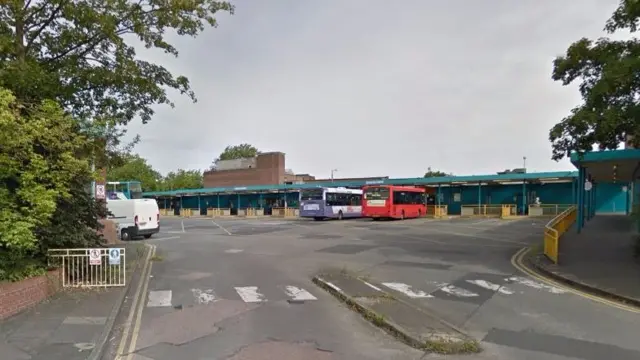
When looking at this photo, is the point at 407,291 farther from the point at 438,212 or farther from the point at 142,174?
the point at 142,174

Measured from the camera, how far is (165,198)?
8162cm

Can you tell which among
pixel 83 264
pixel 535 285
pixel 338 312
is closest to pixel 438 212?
pixel 535 285

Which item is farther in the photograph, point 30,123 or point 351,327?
point 30,123

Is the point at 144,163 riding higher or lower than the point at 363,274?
higher

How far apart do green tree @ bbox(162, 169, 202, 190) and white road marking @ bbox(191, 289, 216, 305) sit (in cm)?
9368

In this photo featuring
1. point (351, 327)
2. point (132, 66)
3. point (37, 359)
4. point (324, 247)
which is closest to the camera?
point (37, 359)

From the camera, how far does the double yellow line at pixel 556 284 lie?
9091 millimetres

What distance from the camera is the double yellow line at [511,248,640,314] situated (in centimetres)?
909

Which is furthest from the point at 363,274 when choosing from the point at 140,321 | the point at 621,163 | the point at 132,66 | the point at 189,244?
the point at 621,163

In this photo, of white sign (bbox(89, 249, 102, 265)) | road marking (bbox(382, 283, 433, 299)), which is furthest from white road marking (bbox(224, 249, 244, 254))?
road marking (bbox(382, 283, 433, 299))

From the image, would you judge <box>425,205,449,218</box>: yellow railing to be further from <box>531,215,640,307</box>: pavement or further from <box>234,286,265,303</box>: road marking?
<box>234,286,265,303</box>: road marking

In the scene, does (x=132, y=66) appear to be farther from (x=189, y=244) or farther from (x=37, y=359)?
(x=189, y=244)

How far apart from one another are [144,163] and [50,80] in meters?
88.2

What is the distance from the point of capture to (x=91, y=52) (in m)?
12.6
